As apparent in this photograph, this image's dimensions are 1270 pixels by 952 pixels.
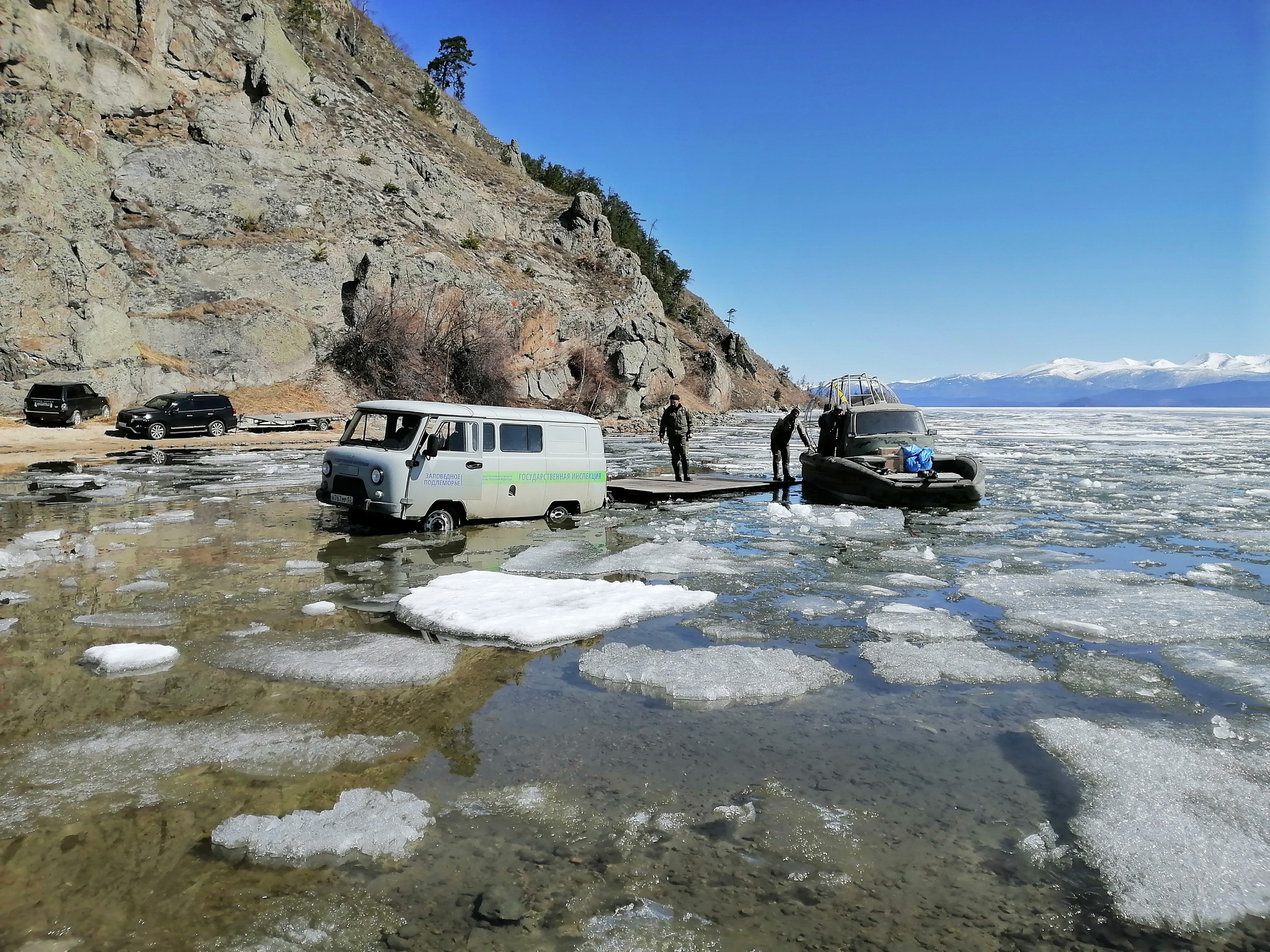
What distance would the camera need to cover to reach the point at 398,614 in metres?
7.87

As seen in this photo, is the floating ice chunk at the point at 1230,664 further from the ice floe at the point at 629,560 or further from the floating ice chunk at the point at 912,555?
the ice floe at the point at 629,560

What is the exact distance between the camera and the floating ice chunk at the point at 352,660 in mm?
6152

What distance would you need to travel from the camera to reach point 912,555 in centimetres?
1153

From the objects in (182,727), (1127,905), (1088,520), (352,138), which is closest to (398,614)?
(182,727)

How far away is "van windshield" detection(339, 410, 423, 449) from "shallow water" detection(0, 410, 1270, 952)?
5.97ft

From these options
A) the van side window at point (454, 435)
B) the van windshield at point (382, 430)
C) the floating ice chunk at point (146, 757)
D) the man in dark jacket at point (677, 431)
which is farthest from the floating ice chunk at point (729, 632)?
the man in dark jacket at point (677, 431)

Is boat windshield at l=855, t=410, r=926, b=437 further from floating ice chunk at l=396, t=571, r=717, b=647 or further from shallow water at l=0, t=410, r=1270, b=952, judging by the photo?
floating ice chunk at l=396, t=571, r=717, b=647

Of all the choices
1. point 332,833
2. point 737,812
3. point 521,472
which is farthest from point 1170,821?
point 521,472

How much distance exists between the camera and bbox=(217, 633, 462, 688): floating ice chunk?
20.2 ft

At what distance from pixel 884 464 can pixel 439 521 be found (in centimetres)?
950

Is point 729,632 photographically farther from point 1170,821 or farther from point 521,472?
point 521,472

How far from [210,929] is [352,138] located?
55.6 meters

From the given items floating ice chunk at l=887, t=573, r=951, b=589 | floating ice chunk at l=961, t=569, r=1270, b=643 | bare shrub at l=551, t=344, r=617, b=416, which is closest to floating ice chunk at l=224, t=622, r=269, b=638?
floating ice chunk at l=887, t=573, r=951, b=589

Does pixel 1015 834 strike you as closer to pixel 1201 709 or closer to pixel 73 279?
pixel 1201 709
